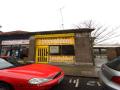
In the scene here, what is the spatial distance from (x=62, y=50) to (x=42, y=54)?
7.68 feet

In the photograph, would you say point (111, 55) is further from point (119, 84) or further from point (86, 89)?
point (119, 84)

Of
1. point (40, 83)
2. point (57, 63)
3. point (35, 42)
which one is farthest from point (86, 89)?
point (35, 42)

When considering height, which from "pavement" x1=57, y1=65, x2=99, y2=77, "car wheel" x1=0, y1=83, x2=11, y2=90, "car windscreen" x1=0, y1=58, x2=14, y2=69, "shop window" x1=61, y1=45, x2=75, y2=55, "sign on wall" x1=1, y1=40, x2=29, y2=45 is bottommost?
"pavement" x1=57, y1=65, x2=99, y2=77

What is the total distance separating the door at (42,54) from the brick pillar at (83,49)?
3503 millimetres

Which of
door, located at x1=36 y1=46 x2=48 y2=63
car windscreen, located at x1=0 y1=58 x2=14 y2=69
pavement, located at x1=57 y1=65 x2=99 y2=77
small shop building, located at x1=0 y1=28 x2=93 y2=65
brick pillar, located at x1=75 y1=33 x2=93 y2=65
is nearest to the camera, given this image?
car windscreen, located at x1=0 y1=58 x2=14 y2=69

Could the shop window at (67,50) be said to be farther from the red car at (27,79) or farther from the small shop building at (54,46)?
the red car at (27,79)

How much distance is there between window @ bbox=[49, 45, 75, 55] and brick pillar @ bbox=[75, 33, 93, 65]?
2.21ft

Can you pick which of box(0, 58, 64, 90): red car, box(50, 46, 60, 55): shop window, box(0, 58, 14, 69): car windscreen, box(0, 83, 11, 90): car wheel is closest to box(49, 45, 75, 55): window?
box(50, 46, 60, 55): shop window

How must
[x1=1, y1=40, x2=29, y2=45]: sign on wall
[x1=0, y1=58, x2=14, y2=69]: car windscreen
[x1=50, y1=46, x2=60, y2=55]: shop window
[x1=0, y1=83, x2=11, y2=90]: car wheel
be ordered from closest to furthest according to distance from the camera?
[x1=0, y1=83, x2=11, y2=90]: car wheel < [x1=0, y1=58, x2=14, y2=69]: car windscreen < [x1=50, y1=46, x2=60, y2=55]: shop window < [x1=1, y1=40, x2=29, y2=45]: sign on wall

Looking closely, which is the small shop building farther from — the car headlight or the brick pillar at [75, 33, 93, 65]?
the car headlight

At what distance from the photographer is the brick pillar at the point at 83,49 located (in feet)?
53.9

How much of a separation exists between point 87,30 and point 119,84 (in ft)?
43.8

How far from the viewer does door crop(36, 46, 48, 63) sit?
18.1 meters

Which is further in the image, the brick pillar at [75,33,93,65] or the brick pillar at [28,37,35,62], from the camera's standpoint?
the brick pillar at [28,37,35,62]
